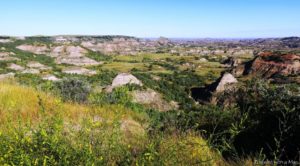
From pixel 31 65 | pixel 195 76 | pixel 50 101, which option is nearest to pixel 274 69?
pixel 195 76

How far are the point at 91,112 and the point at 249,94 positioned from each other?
15.5 feet

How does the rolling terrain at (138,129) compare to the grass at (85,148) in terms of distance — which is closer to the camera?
the grass at (85,148)

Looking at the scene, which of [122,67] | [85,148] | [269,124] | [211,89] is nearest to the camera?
[85,148]

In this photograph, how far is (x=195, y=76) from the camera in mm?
115750

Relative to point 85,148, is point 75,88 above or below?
below

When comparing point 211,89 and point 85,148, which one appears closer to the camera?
point 85,148

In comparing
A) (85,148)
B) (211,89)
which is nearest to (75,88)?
(85,148)

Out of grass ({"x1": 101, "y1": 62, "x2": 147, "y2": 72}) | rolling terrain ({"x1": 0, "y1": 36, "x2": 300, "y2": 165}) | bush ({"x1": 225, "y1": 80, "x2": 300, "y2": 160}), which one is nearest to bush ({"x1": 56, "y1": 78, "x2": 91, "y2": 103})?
rolling terrain ({"x1": 0, "y1": 36, "x2": 300, "y2": 165})

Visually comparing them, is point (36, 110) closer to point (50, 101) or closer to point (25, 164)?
point (50, 101)

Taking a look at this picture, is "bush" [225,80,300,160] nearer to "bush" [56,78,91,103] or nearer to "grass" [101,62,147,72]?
"bush" [56,78,91,103]

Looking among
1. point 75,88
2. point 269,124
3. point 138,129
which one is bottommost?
point 75,88

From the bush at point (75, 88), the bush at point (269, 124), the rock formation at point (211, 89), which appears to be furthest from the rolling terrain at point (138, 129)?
the rock formation at point (211, 89)

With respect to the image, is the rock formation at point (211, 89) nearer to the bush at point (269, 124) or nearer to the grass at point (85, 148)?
the bush at point (269, 124)

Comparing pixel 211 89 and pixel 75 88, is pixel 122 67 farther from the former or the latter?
pixel 75 88
